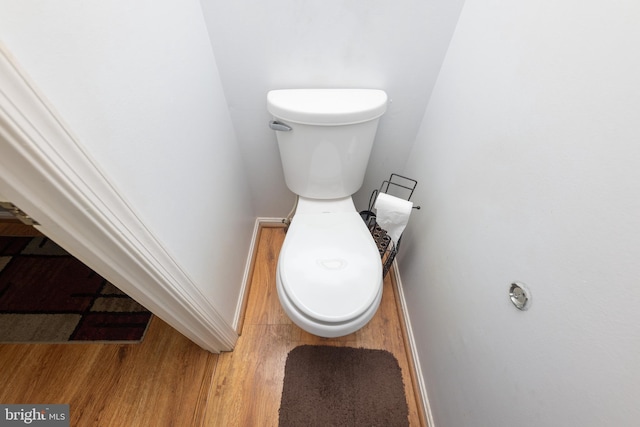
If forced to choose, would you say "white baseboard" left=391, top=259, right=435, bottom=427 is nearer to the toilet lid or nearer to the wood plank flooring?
the wood plank flooring

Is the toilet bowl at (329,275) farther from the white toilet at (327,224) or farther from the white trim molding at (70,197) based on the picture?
the white trim molding at (70,197)

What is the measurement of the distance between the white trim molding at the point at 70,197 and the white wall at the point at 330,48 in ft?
2.10

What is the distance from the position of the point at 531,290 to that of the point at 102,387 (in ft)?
4.43

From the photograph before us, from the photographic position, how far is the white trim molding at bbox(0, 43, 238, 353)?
280 mm

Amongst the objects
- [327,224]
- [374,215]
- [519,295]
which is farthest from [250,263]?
[519,295]

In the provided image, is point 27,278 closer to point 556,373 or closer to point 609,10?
point 556,373

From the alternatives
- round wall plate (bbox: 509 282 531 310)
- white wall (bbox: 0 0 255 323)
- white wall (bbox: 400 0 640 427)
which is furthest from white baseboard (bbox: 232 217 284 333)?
round wall plate (bbox: 509 282 531 310)

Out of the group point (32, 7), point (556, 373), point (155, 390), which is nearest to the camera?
point (32, 7)

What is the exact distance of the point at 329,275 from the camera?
32.3 inches

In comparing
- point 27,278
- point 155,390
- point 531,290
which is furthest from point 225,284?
point 27,278

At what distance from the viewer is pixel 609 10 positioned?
1.24 ft

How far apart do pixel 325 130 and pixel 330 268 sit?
463 mm

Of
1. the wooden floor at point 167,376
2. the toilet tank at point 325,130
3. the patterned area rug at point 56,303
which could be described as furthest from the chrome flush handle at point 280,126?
the patterned area rug at point 56,303

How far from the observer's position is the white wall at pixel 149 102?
32 centimetres
